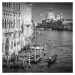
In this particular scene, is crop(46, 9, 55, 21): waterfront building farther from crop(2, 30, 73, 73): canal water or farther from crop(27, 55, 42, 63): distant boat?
crop(27, 55, 42, 63): distant boat

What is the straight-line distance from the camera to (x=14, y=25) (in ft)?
23.6

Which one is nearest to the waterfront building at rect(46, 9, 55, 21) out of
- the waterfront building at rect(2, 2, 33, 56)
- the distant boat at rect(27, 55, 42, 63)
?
the waterfront building at rect(2, 2, 33, 56)

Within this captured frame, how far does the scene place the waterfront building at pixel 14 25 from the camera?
21.5 ft

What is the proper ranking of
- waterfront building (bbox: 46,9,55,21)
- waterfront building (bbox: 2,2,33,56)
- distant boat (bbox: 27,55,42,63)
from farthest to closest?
1. distant boat (bbox: 27,55,42,63)
2. waterfront building (bbox: 2,2,33,56)
3. waterfront building (bbox: 46,9,55,21)

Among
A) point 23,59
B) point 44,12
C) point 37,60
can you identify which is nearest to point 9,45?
point 23,59

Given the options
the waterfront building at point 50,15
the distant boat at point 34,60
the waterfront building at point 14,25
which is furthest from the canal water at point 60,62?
the waterfront building at point 14,25

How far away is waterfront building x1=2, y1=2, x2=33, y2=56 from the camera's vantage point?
654 centimetres

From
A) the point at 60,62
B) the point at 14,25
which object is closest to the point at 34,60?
the point at 60,62

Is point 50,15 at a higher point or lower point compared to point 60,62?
higher

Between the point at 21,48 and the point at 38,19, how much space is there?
155cm

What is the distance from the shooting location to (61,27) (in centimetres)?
703

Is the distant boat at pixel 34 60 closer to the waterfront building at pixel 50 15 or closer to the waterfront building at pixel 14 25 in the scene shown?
the waterfront building at pixel 14 25

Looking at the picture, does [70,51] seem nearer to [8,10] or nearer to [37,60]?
[37,60]

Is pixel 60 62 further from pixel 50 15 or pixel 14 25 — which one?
pixel 14 25
